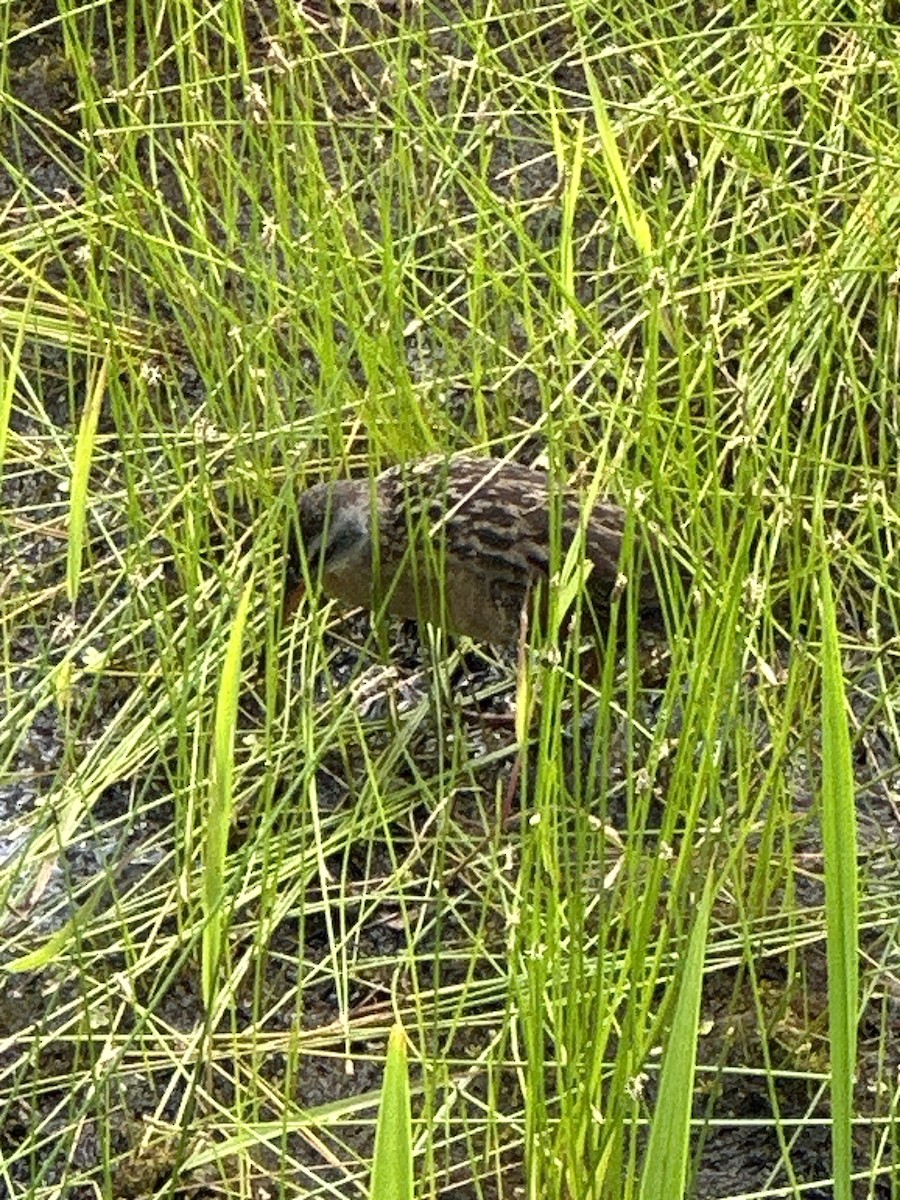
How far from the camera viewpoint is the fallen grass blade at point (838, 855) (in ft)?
3.65

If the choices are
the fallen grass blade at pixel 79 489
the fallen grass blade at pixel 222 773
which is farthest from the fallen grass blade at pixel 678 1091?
the fallen grass blade at pixel 79 489

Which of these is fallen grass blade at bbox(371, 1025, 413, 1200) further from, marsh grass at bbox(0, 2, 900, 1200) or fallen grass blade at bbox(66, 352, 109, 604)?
fallen grass blade at bbox(66, 352, 109, 604)

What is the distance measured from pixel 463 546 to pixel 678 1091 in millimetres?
1602

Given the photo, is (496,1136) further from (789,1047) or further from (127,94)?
(127,94)

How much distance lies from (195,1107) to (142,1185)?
3.9 inches

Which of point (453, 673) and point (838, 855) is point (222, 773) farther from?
point (453, 673)

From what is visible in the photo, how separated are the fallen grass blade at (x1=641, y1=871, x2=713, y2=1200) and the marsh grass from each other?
0.57 feet

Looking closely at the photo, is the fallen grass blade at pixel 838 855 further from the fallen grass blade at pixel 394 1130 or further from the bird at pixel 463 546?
the bird at pixel 463 546

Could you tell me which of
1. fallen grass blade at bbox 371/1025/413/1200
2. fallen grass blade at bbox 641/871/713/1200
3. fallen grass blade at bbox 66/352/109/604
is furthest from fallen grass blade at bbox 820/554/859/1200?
fallen grass blade at bbox 66/352/109/604

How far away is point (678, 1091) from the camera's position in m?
1.09

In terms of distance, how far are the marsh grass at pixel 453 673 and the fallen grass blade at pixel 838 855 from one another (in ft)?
0.40

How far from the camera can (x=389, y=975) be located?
7.72 feet

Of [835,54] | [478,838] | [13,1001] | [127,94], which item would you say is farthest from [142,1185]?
[835,54]

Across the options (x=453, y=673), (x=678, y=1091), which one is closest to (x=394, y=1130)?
(x=678, y=1091)
